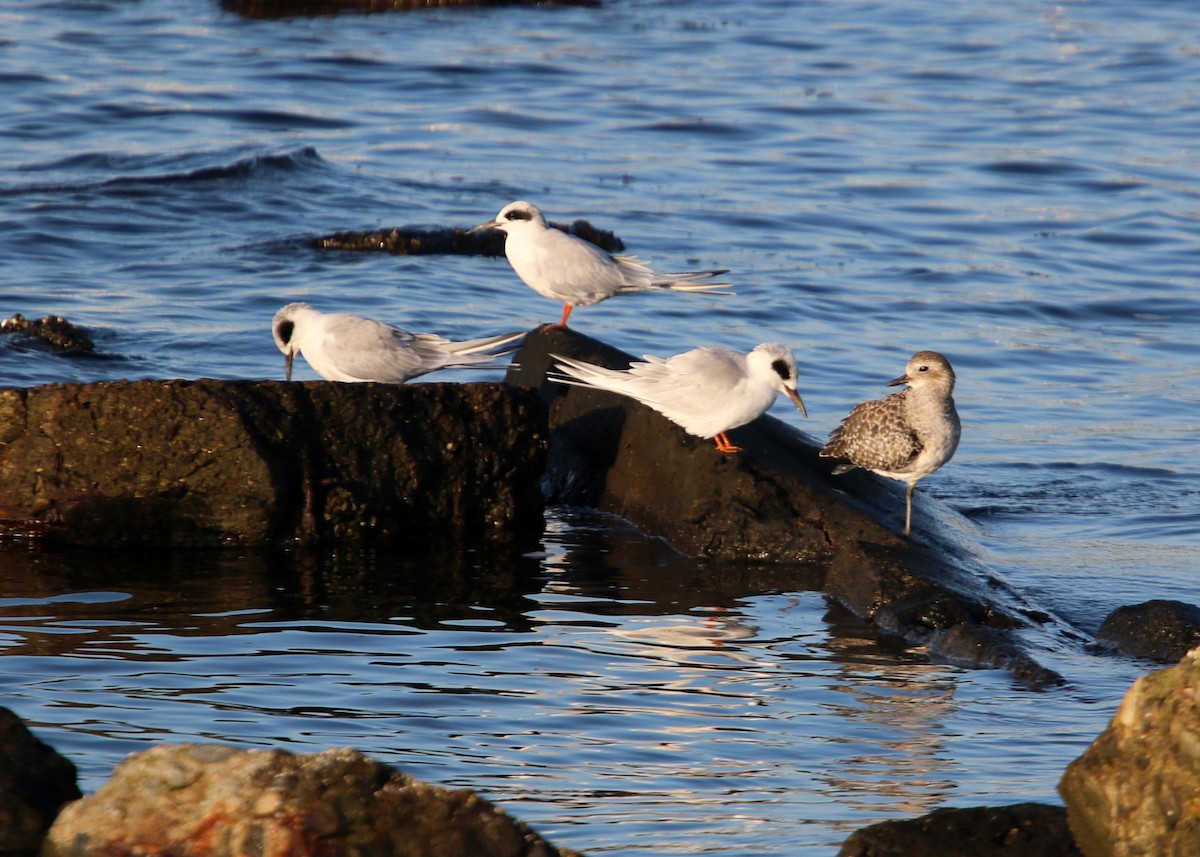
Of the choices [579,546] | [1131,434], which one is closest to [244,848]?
[579,546]

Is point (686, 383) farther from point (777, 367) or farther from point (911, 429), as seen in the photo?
point (911, 429)

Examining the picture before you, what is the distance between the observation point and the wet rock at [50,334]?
457 inches

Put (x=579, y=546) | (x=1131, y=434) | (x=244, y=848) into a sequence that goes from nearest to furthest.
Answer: (x=244, y=848) < (x=579, y=546) < (x=1131, y=434)

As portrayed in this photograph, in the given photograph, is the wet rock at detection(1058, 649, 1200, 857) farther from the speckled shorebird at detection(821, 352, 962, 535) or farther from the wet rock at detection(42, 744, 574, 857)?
the speckled shorebird at detection(821, 352, 962, 535)

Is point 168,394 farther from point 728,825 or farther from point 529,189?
point 529,189

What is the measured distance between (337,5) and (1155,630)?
23.0 m

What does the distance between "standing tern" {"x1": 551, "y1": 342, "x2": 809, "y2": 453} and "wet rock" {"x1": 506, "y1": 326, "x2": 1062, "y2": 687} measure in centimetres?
25

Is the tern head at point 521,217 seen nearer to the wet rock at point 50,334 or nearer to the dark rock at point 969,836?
the wet rock at point 50,334

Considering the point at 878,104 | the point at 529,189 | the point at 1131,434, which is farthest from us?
the point at 878,104

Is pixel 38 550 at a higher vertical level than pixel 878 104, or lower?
lower

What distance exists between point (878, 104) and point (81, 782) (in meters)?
18.4

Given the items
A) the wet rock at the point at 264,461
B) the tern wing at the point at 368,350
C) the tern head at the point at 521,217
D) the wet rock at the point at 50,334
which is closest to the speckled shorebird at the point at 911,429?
the wet rock at the point at 264,461

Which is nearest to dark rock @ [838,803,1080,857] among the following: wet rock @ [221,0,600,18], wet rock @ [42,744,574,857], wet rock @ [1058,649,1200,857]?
wet rock @ [1058,649,1200,857]

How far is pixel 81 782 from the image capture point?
194 inches
